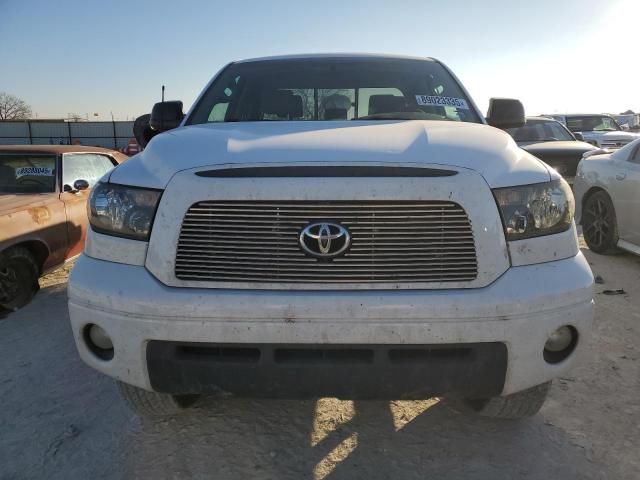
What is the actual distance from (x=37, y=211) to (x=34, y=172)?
2.81 feet

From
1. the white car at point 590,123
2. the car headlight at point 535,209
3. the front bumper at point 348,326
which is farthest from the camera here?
the white car at point 590,123

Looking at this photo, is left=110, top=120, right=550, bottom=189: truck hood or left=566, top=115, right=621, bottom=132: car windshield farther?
left=566, top=115, right=621, bottom=132: car windshield

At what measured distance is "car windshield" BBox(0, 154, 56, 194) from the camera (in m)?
5.29

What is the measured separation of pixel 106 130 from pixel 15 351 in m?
38.9

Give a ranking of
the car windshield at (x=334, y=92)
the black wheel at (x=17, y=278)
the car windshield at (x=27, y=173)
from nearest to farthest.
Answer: the car windshield at (x=334, y=92) < the black wheel at (x=17, y=278) < the car windshield at (x=27, y=173)

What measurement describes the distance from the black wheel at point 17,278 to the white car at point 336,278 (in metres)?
2.93

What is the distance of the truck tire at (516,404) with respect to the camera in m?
2.38

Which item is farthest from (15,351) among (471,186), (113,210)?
(471,186)

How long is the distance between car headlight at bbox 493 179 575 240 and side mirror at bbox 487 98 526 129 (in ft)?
4.51


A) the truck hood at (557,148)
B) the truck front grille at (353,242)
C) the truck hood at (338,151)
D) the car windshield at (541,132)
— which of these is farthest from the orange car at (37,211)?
the car windshield at (541,132)

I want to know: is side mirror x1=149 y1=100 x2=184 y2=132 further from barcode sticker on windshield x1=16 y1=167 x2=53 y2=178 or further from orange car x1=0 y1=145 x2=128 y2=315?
barcode sticker on windshield x1=16 y1=167 x2=53 y2=178

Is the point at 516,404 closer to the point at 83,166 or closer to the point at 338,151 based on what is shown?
the point at 338,151

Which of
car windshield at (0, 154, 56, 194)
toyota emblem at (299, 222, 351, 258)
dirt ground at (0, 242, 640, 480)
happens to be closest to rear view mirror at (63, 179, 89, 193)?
car windshield at (0, 154, 56, 194)

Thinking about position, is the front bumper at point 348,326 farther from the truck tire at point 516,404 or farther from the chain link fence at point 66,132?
the chain link fence at point 66,132
